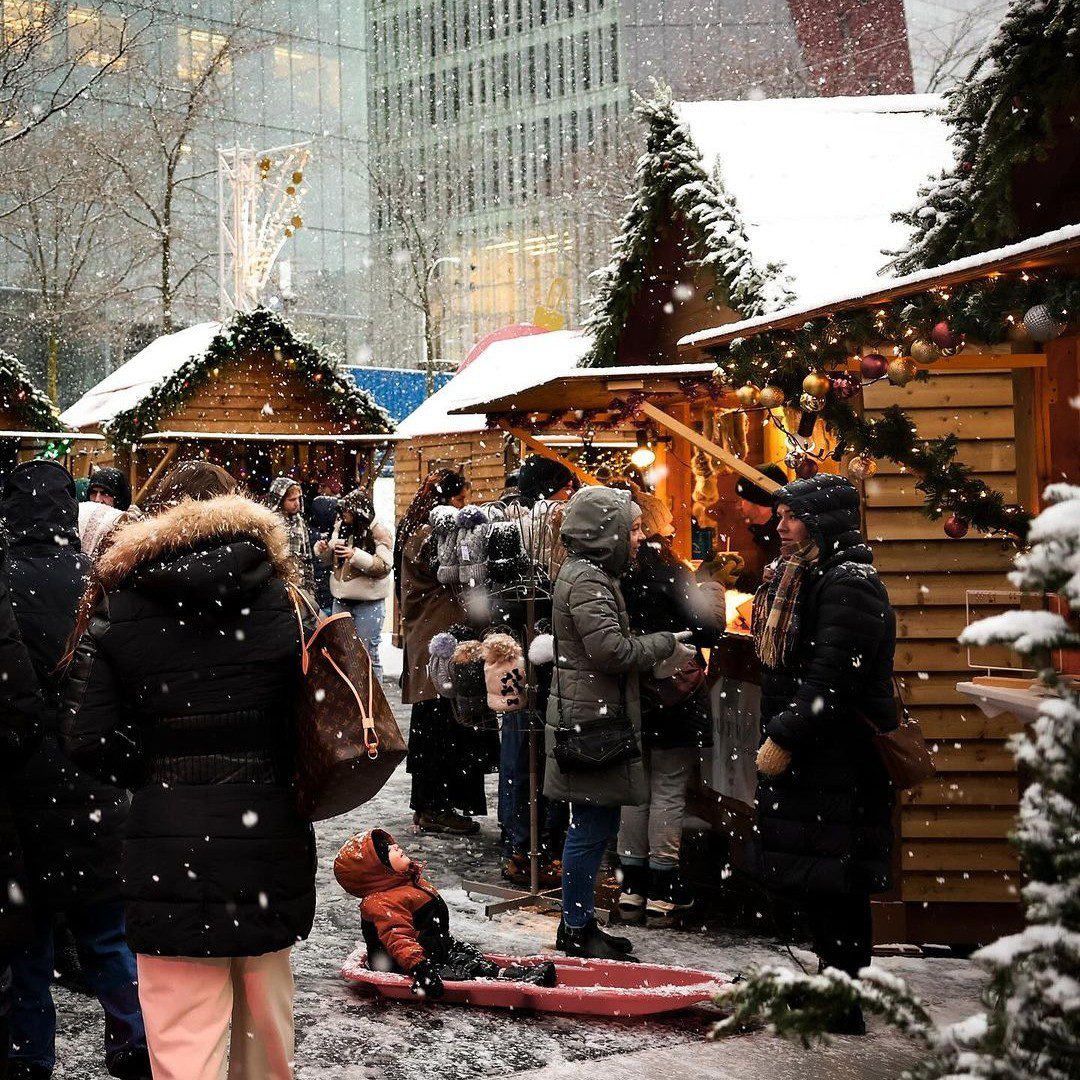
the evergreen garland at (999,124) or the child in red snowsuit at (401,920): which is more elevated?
the evergreen garland at (999,124)

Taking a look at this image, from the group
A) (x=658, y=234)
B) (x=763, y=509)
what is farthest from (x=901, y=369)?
(x=658, y=234)

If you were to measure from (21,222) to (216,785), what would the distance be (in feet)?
111

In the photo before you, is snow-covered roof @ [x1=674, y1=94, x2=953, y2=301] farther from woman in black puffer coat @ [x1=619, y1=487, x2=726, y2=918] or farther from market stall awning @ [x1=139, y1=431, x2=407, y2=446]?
market stall awning @ [x1=139, y1=431, x2=407, y2=446]

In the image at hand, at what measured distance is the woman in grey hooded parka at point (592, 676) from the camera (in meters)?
6.25

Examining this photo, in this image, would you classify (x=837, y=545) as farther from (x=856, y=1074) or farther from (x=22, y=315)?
(x=22, y=315)

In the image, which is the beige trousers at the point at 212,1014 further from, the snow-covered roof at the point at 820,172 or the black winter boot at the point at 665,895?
the snow-covered roof at the point at 820,172

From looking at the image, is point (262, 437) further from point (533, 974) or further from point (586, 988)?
point (586, 988)

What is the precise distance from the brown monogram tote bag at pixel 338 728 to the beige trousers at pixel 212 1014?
1.56ft

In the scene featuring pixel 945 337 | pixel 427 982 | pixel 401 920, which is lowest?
pixel 427 982

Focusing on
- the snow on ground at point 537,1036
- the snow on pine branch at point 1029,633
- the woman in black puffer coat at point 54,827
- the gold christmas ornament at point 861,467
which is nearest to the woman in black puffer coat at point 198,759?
the woman in black puffer coat at point 54,827

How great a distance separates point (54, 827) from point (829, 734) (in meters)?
2.80

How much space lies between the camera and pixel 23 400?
18.0 metres

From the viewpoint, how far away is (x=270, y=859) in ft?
12.2

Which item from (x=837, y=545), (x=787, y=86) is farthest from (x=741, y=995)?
(x=787, y=86)
